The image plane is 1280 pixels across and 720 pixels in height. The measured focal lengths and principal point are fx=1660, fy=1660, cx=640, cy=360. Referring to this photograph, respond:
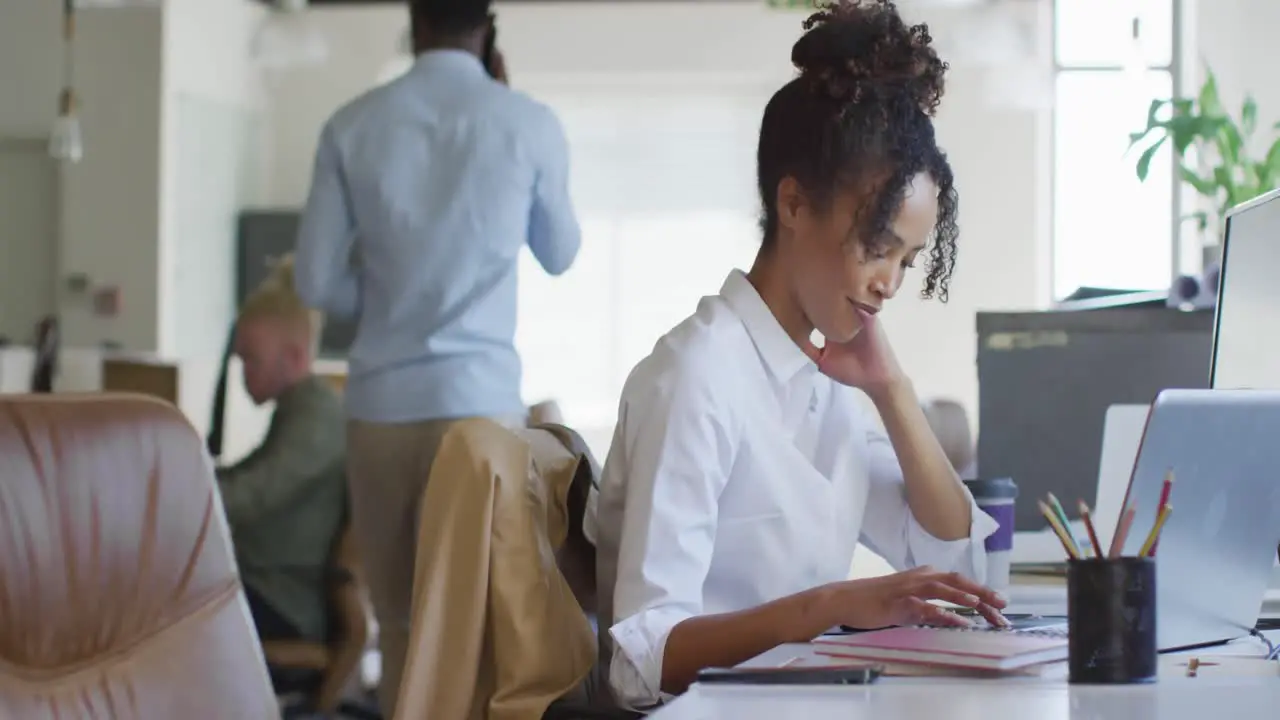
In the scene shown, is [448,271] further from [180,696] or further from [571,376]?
[571,376]

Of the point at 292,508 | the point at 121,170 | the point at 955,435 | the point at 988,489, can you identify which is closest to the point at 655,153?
the point at 121,170

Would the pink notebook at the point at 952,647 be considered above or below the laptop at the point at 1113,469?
below

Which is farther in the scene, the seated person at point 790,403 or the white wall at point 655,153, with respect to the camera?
the white wall at point 655,153

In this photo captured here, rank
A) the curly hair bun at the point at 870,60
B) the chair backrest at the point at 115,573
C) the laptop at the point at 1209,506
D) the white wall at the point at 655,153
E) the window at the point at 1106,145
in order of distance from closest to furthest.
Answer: the laptop at the point at 1209,506 → the chair backrest at the point at 115,573 → the curly hair bun at the point at 870,60 → the window at the point at 1106,145 → the white wall at the point at 655,153

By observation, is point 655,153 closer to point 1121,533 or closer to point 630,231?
point 630,231

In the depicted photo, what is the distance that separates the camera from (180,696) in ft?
4.52

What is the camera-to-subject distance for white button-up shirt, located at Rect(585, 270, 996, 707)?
1.36 metres

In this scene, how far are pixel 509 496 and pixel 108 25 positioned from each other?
24.9 ft

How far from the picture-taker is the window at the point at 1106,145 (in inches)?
327

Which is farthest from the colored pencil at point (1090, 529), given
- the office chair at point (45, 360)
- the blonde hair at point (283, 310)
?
the office chair at point (45, 360)

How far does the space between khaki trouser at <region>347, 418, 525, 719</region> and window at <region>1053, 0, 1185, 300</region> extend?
6.25m

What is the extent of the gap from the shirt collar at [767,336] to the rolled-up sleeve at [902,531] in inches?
7.6

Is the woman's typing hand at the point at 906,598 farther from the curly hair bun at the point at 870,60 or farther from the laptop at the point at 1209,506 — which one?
the curly hair bun at the point at 870,60

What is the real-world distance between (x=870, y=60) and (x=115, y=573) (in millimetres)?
788
